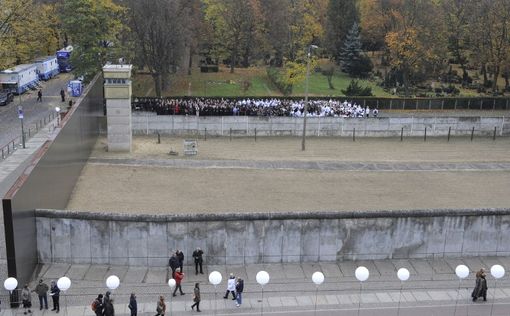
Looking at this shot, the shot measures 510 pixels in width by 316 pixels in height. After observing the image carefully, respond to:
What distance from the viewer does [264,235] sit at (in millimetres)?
24109

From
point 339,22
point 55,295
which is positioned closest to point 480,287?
point 55,295

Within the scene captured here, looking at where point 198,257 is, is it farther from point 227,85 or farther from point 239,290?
point 227,85

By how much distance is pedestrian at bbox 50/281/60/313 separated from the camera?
20.2 metres

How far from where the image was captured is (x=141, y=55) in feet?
193

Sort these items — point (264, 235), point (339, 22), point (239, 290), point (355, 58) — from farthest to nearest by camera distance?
point (339, 22) → point (355, 58) → point (264, 235) → point (239, 290)

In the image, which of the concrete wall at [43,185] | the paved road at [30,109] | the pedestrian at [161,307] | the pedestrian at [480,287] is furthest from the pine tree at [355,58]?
the pedestrian at [161,307]

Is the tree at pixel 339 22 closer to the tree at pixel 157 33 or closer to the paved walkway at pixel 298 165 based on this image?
the tree at pixel 157 33

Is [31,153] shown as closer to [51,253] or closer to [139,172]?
[139,172]

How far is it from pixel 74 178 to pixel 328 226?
49.6ft

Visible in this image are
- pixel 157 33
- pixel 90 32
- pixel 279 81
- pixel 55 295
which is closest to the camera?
pixel 55 295

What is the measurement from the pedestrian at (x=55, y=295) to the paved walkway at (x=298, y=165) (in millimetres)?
17885

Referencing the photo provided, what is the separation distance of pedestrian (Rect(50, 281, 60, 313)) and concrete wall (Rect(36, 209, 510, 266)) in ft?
11.1

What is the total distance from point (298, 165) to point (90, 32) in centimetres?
Result: 2761

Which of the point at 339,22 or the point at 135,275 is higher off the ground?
the point at 339,22
